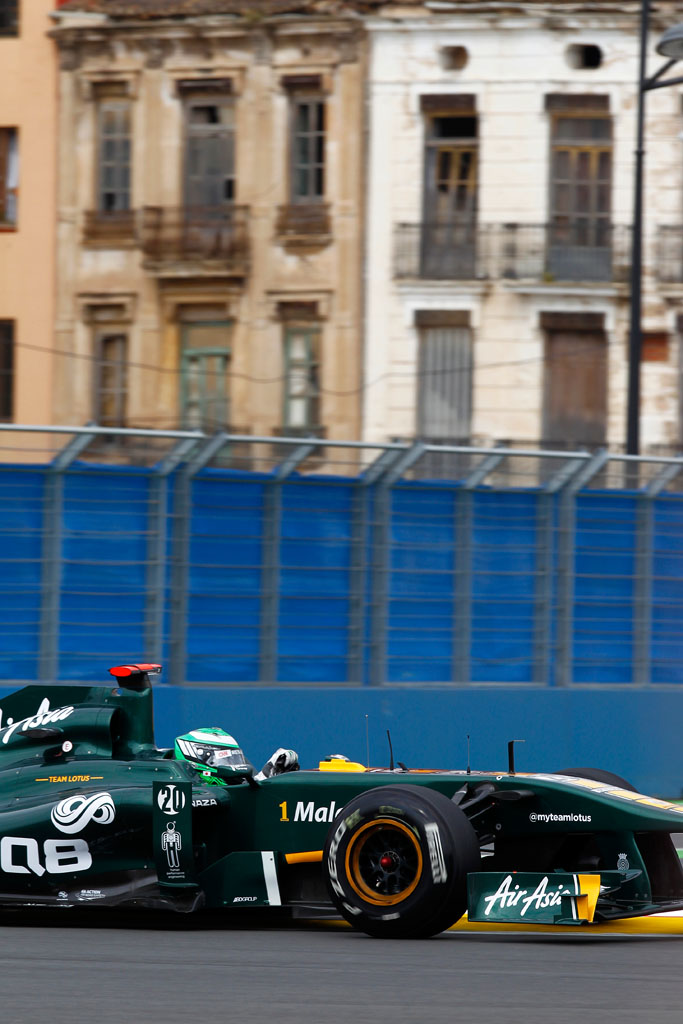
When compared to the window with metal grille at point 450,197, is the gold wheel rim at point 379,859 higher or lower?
lower

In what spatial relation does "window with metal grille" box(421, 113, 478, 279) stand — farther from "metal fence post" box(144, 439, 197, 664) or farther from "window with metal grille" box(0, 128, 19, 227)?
"metal fence post" box(144, 439, 197, 664)

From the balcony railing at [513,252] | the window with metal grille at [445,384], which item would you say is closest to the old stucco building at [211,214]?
the balcony railing at [513,252]

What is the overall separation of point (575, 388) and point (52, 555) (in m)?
16.9

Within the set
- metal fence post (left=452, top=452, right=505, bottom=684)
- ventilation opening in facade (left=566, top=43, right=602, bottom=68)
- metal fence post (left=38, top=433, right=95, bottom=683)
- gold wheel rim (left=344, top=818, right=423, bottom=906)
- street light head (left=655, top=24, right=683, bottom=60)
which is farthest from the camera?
ventilation opening in facade (left=566, top=43, right=602, bottom=68)

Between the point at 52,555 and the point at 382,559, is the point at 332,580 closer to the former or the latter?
the point at 382,559

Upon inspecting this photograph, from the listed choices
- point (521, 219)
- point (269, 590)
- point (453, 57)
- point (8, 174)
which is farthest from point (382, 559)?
point (8, 174)

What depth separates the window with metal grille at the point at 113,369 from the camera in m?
29.1

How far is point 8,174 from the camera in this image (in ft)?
96.1

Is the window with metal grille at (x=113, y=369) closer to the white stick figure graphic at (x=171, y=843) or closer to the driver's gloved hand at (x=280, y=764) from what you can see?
the driver's gloved hand at (x=280, y=764)

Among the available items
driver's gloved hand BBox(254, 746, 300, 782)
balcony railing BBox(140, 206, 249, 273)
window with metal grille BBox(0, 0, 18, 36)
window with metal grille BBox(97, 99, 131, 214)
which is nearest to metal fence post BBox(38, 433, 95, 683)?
driver's gloved hand BBox(254, 746, 300, 782)

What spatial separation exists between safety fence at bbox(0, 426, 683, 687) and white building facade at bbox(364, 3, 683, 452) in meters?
13.8

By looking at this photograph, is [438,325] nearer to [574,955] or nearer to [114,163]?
[114,163]

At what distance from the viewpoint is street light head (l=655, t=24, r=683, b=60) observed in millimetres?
16047

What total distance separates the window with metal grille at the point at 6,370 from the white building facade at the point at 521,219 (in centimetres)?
→ 571
